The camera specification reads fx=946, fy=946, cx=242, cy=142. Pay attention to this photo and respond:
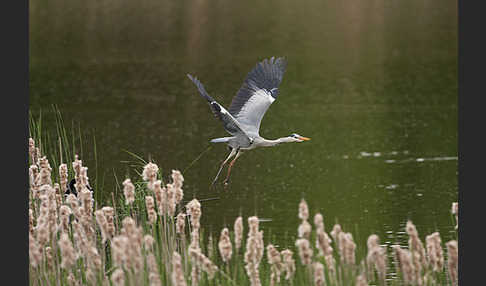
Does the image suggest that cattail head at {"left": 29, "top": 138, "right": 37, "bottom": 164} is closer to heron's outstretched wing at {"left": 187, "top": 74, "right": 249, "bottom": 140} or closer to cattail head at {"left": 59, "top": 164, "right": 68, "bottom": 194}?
cattail head at {"left": 59, "top": 164, "right": 68, "bottom": 194}

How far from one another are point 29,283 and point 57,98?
1415 centimetres

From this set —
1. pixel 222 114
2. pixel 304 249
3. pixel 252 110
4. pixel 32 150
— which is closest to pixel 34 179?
pixel 32 150

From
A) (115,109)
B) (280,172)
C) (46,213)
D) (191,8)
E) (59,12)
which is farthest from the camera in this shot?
(191,8)

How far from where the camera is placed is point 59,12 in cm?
3584

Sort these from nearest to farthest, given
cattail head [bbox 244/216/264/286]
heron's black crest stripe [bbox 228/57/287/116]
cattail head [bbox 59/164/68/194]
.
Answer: cattail head [bbox 244/216/264/286] → cattail head [bbox 59/164/68/194] → heron's black crest stripe [bbox 228/57/287/116]

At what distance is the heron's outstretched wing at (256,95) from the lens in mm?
6984

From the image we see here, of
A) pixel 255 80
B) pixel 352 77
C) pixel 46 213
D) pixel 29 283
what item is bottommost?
pixel 29 283

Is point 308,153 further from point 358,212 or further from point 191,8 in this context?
point 191,8

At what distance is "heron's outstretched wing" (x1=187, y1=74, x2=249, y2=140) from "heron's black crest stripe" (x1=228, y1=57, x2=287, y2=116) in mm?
642

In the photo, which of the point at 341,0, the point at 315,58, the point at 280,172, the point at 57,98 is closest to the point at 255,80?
the point at 280,172

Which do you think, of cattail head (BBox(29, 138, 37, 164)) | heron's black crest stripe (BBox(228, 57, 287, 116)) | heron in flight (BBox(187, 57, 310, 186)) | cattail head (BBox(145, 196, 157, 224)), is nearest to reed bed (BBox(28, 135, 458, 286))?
cattail head (BBox(145, 196, 157, 224))

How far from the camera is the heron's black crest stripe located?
719 cm

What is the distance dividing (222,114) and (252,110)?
1.05m

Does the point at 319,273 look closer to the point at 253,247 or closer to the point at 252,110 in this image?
the point at 253,247
